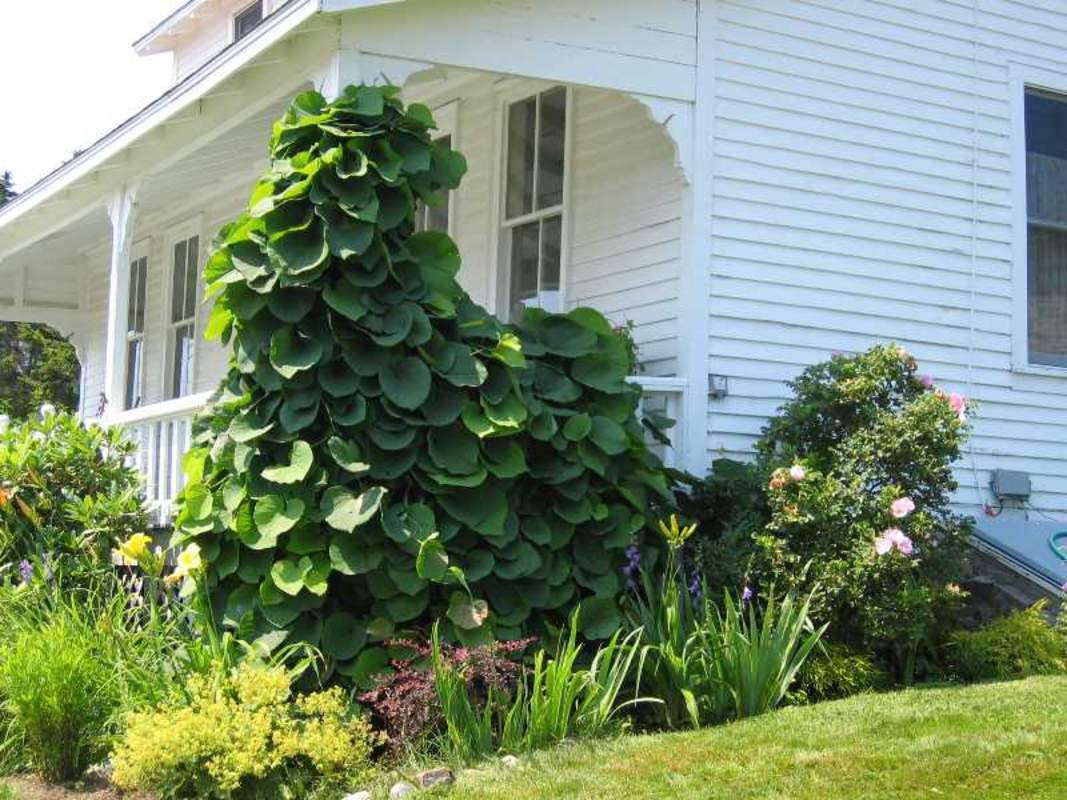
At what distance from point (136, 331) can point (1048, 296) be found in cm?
1018

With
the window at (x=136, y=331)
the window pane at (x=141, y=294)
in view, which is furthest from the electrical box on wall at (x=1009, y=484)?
the window pane at (x=141, y=294)

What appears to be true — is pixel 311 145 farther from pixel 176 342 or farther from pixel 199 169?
pixel 176 342

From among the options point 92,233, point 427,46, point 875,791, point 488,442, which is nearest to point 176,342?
point 92,233

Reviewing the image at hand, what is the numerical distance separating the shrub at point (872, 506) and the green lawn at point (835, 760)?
0.76 m

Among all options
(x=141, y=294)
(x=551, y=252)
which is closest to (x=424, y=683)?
(x=551, y=252)

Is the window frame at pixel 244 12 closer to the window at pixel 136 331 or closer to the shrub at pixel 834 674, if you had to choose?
the window at pixel 136 331

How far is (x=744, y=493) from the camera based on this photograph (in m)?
7.71

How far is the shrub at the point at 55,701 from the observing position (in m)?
6.38

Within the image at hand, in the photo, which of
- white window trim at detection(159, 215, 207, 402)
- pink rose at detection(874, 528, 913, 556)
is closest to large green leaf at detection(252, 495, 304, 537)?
pink rose at detection(874, 528, 913, 556)

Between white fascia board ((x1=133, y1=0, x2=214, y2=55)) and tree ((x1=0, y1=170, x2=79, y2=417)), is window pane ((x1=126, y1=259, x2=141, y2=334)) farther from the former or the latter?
tree ((x1=0, y1=170, x2=79, y2=417))

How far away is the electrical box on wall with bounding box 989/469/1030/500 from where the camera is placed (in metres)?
9.63

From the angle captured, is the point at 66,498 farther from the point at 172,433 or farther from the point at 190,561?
the point at 190,561


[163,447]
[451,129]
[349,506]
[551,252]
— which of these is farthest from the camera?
[451,129]

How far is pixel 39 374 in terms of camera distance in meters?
28.8
